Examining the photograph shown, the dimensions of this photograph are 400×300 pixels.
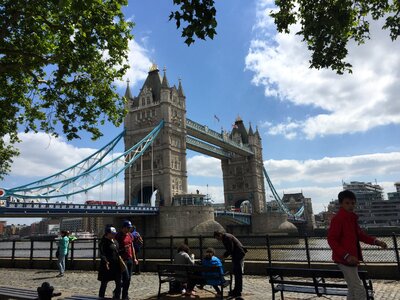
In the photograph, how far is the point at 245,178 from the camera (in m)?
82.9

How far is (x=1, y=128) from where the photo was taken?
1193cm

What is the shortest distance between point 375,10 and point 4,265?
586 inches

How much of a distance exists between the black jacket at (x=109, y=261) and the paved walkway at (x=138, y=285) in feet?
2.36

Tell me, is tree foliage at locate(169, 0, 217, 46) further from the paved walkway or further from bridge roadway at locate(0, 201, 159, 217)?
bridge roadway at locate(0, 201, 159, 217)

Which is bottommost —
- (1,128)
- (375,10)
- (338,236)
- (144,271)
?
(144,271)

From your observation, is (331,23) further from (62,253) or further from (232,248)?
(62,253)

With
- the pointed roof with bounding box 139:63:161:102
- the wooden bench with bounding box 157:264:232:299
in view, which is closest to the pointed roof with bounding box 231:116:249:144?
the pointed roof with bounding box 139:63:161:102

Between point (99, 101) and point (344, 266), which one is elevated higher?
point (99, 101)

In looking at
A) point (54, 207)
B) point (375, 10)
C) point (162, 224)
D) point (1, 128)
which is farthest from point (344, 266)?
point (162, 224)

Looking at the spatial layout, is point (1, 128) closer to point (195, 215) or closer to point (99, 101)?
point (99, 101)

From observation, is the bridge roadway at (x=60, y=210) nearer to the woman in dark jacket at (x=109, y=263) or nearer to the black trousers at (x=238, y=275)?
the woman in dark jacket at (x=109, y=263)

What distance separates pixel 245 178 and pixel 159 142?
34.1 metres

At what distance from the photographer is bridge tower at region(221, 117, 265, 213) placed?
Answer: 81.5 m

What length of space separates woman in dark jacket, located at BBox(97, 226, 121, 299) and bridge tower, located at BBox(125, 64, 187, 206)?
4368cm
